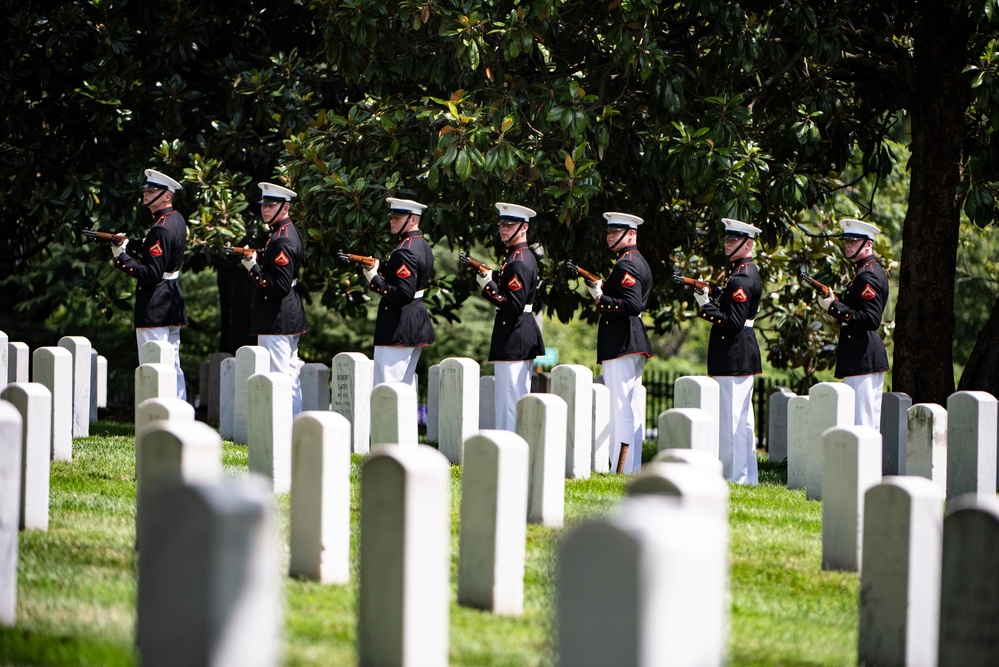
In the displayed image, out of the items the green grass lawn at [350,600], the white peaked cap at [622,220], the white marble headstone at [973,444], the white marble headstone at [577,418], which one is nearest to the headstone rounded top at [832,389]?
the white marble headstone at [973,444]

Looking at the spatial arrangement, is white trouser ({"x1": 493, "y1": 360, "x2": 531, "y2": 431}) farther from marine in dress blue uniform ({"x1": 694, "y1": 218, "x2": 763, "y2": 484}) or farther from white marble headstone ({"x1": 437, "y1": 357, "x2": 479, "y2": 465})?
marine in dress blue uniform ({"x1": 694, "y1": 218, "x2": 763, "y2": 484})

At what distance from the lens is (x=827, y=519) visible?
6312mm

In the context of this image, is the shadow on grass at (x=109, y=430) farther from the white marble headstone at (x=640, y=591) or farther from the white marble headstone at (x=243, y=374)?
the white marble headstone at (x=640, y=591)

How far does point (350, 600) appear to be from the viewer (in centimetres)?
521

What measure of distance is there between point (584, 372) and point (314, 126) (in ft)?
15.1

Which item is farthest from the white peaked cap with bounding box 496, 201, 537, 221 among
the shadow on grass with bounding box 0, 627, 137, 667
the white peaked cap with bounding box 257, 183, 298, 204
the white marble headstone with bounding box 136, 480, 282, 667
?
the white marble headstone with bounding box 136, 480, 282, 667

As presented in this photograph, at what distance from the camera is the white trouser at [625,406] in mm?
10367

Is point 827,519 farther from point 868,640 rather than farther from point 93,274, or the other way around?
point 93,274

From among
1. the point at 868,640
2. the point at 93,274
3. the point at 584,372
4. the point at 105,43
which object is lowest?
the point at 868,640

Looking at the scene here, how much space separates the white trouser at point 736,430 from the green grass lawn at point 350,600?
6.94 ft

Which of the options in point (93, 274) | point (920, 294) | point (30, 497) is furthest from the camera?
point (93, 274)

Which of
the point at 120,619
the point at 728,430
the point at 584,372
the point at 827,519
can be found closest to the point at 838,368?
the point at 728,430

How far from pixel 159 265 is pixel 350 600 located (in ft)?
22.6

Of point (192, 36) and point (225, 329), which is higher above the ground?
point (192, 36)
